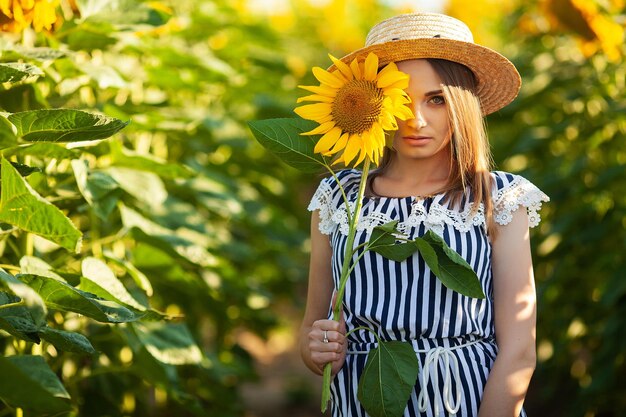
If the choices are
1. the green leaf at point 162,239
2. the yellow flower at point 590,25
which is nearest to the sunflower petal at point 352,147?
the green leaf at point 162,239

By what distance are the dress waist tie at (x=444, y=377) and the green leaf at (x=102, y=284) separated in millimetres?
656

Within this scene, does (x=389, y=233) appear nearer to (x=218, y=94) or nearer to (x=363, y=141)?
(x=363, y=141)

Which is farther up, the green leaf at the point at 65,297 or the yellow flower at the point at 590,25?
the yellow flower at the point at 590,25

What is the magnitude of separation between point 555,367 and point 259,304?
145cm

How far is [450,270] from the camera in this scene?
1.77 metres

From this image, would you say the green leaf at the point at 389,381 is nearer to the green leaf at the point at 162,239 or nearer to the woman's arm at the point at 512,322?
the woman's arm at the point at 512,322

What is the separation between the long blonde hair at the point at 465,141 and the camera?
188 cm

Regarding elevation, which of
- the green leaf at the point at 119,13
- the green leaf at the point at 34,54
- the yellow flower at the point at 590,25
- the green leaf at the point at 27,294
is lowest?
the green leaf at the point at 27,294

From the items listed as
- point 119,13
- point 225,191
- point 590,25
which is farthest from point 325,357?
point 590,25

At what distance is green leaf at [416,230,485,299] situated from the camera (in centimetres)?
174

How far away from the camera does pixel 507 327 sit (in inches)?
73.8

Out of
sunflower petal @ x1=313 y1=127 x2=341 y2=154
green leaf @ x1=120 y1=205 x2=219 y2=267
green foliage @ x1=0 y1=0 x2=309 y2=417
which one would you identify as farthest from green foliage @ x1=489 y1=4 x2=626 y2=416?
sunflower petal @ x1=313 y1=127 x2=341 y2=154

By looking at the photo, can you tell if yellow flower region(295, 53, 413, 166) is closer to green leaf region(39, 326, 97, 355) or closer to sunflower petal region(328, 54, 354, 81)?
sunflower petal region(328, 54, 354, 81)

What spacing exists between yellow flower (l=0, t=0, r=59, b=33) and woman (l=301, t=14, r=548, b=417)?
0.80m
